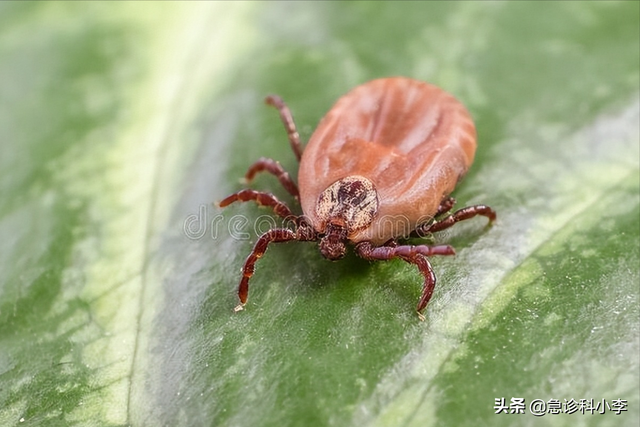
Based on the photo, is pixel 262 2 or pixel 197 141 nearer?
pixel 197 141

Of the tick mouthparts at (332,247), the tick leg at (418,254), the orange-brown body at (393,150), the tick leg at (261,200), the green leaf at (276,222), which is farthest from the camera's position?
the tick leg at (261,200)

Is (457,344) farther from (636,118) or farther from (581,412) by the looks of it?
(636,118)

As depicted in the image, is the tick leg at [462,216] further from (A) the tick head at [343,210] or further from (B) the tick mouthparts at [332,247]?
(B) the tick mouthparts at [332,247]

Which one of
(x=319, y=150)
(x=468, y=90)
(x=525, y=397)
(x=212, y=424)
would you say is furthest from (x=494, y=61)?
(x=212, y=424)

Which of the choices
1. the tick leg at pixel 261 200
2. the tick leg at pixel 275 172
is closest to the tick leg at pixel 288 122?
the tick leg at pixel 275 172

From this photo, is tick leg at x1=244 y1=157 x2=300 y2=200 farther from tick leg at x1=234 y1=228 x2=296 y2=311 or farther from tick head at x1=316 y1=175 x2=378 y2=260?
tick leg at x1=234 y1=228 x2=296 y2=311

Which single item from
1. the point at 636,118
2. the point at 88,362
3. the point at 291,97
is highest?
the point at 291,97

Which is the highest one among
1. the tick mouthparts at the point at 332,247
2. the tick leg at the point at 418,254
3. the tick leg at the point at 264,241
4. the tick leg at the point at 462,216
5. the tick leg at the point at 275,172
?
the tick leg at the point at 275,172
